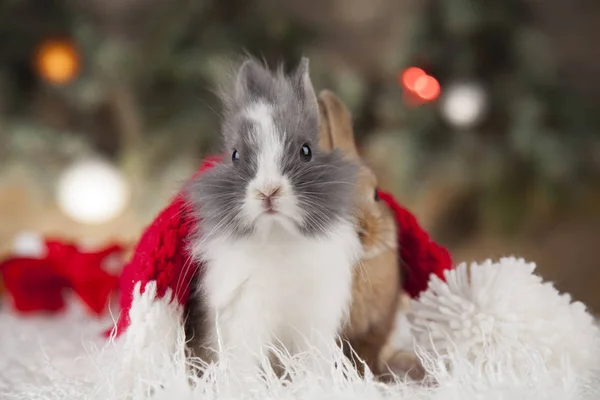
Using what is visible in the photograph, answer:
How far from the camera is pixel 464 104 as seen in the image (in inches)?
69.8

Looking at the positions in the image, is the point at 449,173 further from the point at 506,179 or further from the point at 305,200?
the point at 305,200

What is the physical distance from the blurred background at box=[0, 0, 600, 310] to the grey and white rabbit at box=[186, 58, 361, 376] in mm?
1050

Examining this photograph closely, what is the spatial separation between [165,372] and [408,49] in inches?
54.6

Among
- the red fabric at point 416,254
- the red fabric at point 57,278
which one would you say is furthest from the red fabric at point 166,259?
the red fabric at point 57,278

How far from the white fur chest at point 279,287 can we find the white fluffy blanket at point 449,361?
0.04 m

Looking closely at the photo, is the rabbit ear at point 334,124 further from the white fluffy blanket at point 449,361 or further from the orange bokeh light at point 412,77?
the orange bokeh light at point 412,77

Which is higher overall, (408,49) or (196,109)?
(408,49)

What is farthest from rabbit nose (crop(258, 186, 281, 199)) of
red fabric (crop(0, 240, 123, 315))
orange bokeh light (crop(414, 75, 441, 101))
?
orange bokeh light (crop(414, 75, 441, 101))

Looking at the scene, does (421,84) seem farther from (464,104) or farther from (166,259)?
(166,259)

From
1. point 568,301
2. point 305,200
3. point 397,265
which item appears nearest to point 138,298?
point 305,200

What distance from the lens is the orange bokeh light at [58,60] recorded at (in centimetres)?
181

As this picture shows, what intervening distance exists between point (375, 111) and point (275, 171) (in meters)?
1.33

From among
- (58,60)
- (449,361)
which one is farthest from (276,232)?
(58,60)

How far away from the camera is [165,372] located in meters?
0.65
